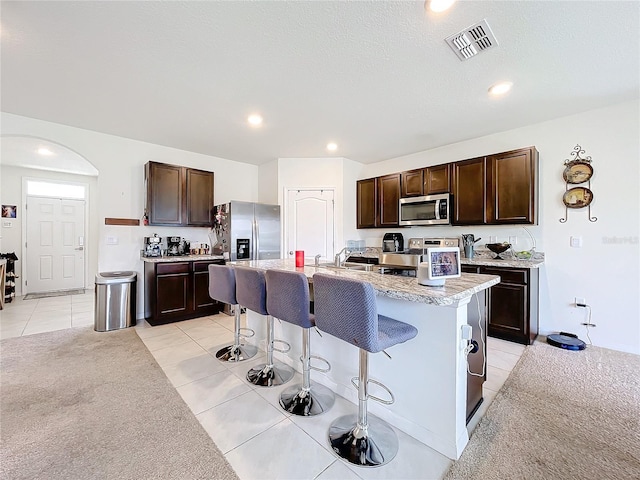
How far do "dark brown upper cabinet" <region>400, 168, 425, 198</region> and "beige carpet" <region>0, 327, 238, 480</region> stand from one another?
12.6ft

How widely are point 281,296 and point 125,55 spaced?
2254 mm

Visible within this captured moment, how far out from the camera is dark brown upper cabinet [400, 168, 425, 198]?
13.6 ft

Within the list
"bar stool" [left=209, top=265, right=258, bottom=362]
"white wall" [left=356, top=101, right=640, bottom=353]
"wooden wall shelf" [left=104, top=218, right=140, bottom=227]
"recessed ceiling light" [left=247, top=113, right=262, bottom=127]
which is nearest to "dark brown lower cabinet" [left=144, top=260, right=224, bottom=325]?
"wooden wall shelf" [left=104, top=218, right=140, bottom=227]

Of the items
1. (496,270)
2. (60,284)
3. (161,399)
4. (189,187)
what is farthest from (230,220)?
(60,284)

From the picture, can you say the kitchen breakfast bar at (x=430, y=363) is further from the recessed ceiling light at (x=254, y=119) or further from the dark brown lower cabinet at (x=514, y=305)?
the recessed ceiling light at (x=254, y=119)

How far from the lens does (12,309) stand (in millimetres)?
4383

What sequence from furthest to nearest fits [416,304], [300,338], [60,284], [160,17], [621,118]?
[60,284] < [621,118] < [300,338] < [160,17] < [416,304]

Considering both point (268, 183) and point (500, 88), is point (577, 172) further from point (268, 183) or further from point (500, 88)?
point (268, 183)

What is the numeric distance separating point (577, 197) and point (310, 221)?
3561 mm

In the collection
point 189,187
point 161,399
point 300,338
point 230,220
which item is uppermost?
point 189,187

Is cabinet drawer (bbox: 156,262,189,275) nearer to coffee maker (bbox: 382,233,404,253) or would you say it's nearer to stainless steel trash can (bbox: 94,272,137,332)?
stainless steel trash can (bbox: 94,272,137,332)

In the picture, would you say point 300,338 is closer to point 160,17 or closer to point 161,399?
point 161,399

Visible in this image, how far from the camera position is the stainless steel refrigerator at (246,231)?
424cm

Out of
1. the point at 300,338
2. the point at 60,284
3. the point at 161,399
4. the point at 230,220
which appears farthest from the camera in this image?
the point at 60,284
